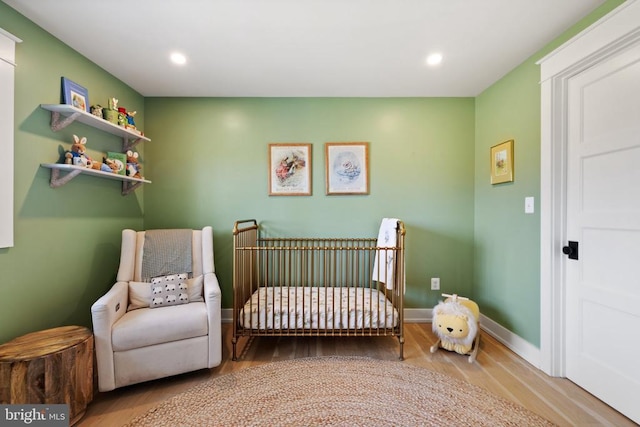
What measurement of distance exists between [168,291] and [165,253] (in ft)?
1.16

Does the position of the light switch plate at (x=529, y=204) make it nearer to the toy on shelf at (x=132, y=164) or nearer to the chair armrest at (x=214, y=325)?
the chair armrest at (x=214, y=325)

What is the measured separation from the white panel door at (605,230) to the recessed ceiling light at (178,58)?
2.76 m

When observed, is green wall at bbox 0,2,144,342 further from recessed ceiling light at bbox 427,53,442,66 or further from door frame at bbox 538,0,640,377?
door frame at bbox 538,0,640,377

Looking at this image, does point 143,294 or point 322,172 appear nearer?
point 143,294

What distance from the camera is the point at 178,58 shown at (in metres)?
2.02

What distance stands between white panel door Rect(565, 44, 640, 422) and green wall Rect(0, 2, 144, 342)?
351 cm

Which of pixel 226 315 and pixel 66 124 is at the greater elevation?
pixel 66 124

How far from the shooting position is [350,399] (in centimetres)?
158

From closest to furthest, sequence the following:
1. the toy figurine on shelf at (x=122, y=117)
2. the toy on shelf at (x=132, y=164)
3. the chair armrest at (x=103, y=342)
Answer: the chair armrest at (x=103, y=342) → the toy figurine on shelf at (x=122, y=117) → the toy on shelf at (x=132, y=164)

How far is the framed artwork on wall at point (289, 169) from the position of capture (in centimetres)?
273

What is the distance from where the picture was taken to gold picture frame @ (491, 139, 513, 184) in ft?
7.24

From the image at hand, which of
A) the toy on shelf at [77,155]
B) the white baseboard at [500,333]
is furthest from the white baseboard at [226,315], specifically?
the toy on shelf at [77,155]

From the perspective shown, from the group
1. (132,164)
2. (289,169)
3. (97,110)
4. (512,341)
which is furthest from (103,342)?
(512,341)

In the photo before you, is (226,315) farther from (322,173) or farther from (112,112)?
(112,112)
